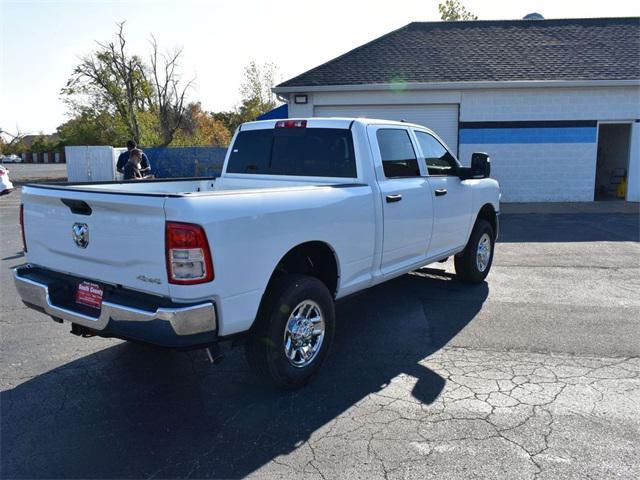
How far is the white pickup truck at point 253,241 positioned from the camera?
9.70 feet

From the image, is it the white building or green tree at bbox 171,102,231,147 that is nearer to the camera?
the white building

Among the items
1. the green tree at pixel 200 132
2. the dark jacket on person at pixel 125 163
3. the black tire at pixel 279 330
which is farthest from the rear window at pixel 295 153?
the green tree at pixel 200 132

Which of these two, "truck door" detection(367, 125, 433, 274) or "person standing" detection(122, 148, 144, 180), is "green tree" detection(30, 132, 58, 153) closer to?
"person standing" detection(122, 148, 144, 180)

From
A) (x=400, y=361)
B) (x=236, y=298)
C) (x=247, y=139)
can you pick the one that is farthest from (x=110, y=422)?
(x=247, y=139)

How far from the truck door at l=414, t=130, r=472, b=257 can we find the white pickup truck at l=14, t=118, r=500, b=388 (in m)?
0.03

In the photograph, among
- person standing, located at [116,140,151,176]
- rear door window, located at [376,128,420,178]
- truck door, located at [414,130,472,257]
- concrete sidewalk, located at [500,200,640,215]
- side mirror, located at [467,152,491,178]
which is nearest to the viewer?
rear door window, located at [376,128,420,178]

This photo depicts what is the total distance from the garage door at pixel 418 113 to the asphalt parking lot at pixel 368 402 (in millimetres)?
10004

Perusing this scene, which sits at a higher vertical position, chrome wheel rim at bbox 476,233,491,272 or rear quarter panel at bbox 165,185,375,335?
rear quarter panel at bbox 165,185,375,335

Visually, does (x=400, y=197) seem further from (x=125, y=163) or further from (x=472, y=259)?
(x=125, y=163)

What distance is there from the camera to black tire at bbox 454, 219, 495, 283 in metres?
6.43

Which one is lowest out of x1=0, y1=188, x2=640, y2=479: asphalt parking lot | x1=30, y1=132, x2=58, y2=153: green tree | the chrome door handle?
x1=0, y1=188, x2=640, y2=479: asphalt parking lot

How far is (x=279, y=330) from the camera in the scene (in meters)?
3.48

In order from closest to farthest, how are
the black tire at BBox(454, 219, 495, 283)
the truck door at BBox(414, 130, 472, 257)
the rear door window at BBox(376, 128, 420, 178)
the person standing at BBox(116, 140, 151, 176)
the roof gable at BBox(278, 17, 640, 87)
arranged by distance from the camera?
the rear door window at BBox(376, 128, 420, 178) → the truck door at BBox(414, 130, 472, 257) → the black tire at BBox(454, 219, 495, 283) → the person standing at BBox(116, 140, 151, 176) → the roof gable at BBox(278, 17, 640, 87)

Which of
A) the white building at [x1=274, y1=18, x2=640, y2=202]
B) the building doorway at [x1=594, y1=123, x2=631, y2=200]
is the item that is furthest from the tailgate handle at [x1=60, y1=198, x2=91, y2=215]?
the building doorway at [x1=594, y1=123, x2=631, y2=200]
